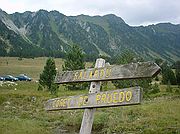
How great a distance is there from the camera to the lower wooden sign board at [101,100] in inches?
237

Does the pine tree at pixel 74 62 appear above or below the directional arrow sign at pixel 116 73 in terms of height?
above

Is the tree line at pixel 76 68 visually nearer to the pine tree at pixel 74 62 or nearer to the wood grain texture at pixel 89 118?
the pine tree at pixel 74 62

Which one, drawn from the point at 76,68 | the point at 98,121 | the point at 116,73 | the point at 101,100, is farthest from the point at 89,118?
the point at 76,68

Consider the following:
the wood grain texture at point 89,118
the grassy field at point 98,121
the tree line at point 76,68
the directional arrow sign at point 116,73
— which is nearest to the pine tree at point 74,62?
the tree line at point 76,68

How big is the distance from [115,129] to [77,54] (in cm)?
3919

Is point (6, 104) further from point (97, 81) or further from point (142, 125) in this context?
point (97, 81)

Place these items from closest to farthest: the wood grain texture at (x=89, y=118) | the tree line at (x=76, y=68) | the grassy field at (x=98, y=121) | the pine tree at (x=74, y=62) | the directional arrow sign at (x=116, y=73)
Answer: the directional arrow sign at (x=116, y=73) → the wood grain texture at (x=89, y=118) → the grassy field at (x=98, y=121) → the tree line at (x=76, y=68) → the pine tree at (x=74, y=62)

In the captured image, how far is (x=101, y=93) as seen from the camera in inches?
263

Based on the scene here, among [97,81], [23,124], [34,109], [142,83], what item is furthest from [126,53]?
[97,81]

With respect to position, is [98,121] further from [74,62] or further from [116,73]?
[74,62]

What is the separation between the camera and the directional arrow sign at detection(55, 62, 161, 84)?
236 inches

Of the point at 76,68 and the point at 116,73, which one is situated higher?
the point at 76,68

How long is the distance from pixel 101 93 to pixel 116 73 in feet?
1.78

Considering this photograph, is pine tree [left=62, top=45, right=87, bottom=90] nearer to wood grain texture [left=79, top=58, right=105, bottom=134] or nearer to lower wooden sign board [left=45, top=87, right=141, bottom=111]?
lower wooden sign board [left=45, top=87, right=141, bottom=111]
